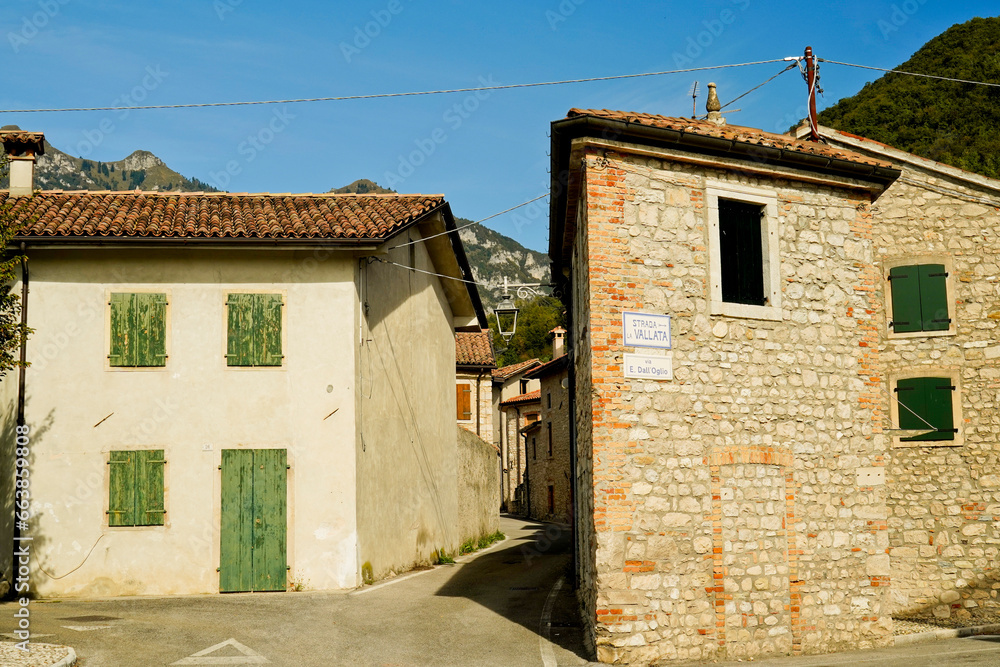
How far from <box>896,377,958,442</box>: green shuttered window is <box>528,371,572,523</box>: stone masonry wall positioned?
21.1m

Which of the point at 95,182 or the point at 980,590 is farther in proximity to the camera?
the point at 95,182

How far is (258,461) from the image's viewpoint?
13.7m

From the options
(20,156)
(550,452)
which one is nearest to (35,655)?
(20,156)

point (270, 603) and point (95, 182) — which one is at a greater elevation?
point (95, 182)

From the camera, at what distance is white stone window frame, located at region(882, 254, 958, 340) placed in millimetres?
14219

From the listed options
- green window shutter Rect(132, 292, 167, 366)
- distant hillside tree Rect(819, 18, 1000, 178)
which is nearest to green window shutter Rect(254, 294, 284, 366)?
green window shutter Rect(132, 292, 167, 366)

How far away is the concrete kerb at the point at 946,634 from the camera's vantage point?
11.6 metres

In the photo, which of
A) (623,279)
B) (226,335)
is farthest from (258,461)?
(623,279)

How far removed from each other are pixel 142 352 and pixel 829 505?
1030 cm

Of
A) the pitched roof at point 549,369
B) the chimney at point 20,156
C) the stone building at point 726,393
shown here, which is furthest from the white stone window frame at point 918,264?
the pitched roof at point 549,369

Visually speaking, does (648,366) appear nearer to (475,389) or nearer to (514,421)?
(475,389)

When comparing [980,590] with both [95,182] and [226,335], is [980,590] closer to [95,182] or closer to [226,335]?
[226,335]

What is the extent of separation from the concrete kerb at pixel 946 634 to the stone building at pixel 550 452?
74.1 feet

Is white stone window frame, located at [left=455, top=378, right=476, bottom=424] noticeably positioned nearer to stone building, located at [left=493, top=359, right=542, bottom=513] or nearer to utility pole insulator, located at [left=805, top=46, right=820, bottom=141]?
stone building, located at [left=493, top=359, right=542, bottom=513]
